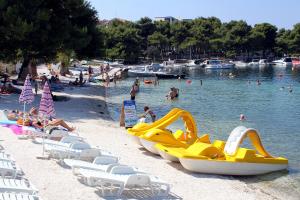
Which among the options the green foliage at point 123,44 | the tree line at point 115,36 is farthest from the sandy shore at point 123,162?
the green foliage at point 123,44

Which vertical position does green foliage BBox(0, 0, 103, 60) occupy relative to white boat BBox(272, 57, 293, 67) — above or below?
above

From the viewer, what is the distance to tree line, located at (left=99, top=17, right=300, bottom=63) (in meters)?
136

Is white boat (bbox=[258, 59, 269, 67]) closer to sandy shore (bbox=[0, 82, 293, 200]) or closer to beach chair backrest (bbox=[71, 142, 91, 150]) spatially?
sandy shore (bbox=[0, 82, 293, 200])

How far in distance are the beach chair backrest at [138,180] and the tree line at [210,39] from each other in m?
118

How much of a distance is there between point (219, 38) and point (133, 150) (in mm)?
126270

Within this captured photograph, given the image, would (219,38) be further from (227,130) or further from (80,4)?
(227,130)

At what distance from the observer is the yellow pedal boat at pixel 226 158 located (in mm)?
15289

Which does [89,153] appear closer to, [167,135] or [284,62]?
[167,135]

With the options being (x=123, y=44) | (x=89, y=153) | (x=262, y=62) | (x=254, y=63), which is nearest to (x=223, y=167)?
(x=89, y=153)

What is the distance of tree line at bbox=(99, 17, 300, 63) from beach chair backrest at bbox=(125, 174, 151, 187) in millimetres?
118373

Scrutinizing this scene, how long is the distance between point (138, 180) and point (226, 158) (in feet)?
15.4

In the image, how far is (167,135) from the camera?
56.2 ft

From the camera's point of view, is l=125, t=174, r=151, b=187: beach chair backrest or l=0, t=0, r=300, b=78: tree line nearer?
l=125, t=174, r=151, b=187: beach chair backrest

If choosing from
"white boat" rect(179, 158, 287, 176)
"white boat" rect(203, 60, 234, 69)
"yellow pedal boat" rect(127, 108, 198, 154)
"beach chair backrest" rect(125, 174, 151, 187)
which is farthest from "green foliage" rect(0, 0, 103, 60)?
"white boat" rect(203, 60, 234, 69)
